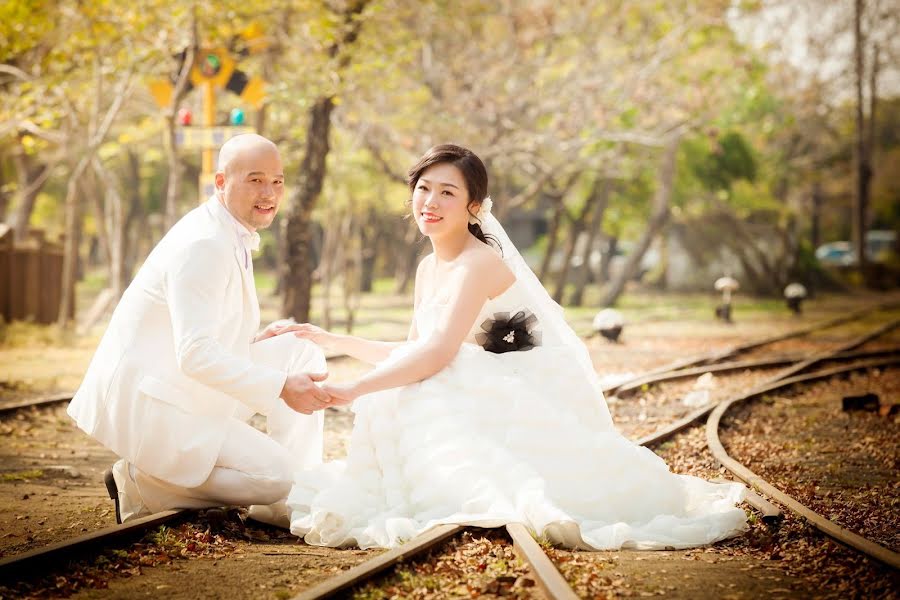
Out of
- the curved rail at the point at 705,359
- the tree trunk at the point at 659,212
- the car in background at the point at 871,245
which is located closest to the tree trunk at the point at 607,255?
the tree trunk at the point at 659,212

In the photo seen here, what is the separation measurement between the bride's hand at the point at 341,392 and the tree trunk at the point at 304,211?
8912mm

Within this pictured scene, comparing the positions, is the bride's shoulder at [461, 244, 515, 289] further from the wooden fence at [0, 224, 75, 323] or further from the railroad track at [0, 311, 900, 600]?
the wooden fence at [0, 224, 75, 323]

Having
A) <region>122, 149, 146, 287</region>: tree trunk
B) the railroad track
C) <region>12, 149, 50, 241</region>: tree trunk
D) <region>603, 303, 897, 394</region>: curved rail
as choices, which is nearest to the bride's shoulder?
the railroad track

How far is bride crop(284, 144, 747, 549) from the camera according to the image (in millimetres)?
4125

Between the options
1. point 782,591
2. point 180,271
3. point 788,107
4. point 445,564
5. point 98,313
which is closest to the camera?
point 782,591

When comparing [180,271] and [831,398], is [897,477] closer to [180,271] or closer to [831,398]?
[831,398]

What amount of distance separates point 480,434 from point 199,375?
1265mm

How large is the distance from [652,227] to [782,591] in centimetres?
2193

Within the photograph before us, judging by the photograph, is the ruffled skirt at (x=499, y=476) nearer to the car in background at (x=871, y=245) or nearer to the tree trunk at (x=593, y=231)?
the tree trunk at (x=593, y=231)

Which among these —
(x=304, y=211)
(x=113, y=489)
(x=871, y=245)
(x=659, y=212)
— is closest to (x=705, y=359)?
(x=304, y=211)

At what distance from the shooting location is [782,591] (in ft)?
11.3

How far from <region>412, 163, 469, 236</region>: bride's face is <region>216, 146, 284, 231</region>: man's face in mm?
689

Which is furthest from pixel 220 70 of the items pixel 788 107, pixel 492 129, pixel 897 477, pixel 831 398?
pixel 788 107

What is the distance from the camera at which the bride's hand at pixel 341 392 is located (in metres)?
4.30
